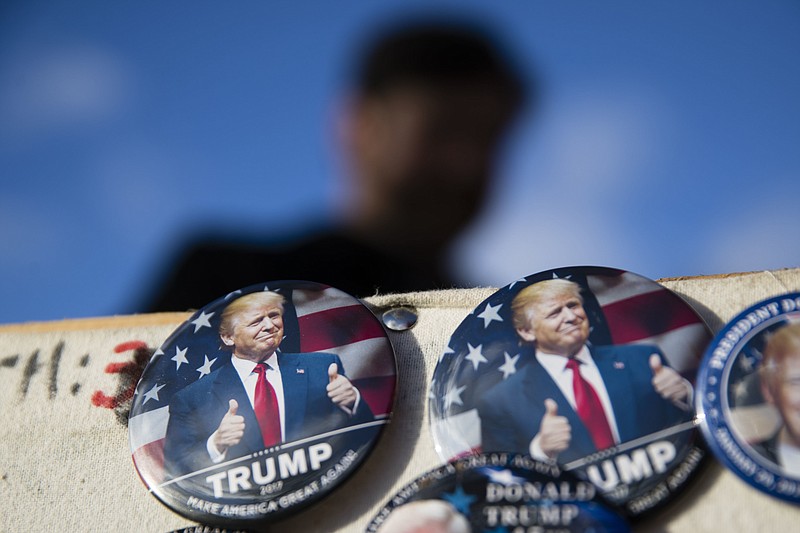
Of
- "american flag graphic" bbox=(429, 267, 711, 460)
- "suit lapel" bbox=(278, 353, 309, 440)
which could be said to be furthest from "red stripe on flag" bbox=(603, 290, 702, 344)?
"suit lapel" bbox=(278, 353, 309, 440)

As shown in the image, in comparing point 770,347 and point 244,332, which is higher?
point 244,332

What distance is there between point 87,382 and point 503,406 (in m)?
0.58

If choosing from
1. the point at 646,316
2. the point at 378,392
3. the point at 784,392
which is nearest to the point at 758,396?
the point at 784,392

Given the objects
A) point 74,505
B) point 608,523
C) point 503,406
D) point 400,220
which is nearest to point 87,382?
point 74,505

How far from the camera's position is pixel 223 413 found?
31.8 inches

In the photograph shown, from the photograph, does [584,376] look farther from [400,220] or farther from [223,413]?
[400,220]

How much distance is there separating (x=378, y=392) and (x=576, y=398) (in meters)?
0.21

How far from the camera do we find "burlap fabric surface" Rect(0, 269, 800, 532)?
2.19 ft

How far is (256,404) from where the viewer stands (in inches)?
31.4

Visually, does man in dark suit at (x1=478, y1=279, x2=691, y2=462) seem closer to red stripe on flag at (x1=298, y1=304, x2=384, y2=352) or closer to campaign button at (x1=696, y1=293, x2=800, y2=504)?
campaign button at (x1=696, y1=293, x2=800, y2=504)

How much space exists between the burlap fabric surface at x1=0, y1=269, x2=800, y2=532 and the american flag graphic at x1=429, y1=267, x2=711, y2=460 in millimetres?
57

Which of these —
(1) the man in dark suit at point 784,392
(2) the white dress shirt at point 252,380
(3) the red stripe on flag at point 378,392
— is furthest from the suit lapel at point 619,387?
(2) the white dress shirt at point 252,380

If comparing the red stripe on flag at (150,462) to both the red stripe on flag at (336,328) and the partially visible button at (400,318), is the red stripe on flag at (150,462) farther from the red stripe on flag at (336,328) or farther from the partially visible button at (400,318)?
the partially visible button at (400,318)

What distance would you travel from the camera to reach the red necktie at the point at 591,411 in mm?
678
